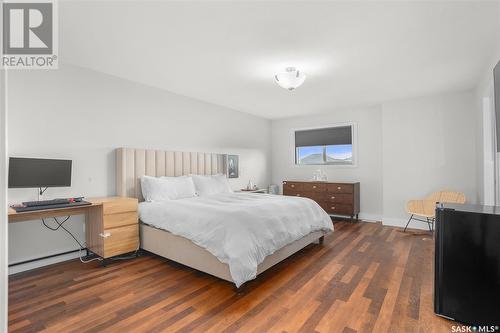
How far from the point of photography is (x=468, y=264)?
1874 mm

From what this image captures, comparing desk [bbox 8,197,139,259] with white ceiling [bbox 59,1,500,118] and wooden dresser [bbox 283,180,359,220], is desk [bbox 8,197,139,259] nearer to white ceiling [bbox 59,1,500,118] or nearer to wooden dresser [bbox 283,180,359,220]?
white ceiling [bbox 59,1,500,118]

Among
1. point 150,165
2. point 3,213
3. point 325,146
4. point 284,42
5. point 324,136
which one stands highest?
point 284,42

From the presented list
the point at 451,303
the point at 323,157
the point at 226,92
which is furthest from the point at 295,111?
the point at 451,303

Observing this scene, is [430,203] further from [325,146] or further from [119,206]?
[119,206]

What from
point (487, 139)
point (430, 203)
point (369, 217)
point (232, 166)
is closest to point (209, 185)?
point (232, 166)

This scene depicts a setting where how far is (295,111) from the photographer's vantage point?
19.9 ft

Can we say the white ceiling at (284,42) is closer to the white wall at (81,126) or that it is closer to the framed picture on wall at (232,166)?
the white wall at (81,126)

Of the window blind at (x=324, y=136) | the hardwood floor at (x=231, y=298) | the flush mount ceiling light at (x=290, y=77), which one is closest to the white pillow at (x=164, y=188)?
the hardwood floor at (x=231, y=298)

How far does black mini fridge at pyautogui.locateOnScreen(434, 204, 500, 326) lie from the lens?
5.89 feet

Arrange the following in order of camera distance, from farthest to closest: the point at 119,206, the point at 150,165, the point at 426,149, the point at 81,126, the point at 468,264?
the point at 426,149
the point at 150,165
the point at 81,126
the point at 119,206
the point at 468,264

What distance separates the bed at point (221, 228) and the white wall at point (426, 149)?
87.5 inches

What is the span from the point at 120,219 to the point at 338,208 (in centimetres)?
428

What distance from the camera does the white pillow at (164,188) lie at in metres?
3.71

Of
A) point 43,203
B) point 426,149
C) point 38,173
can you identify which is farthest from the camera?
point 426,149
